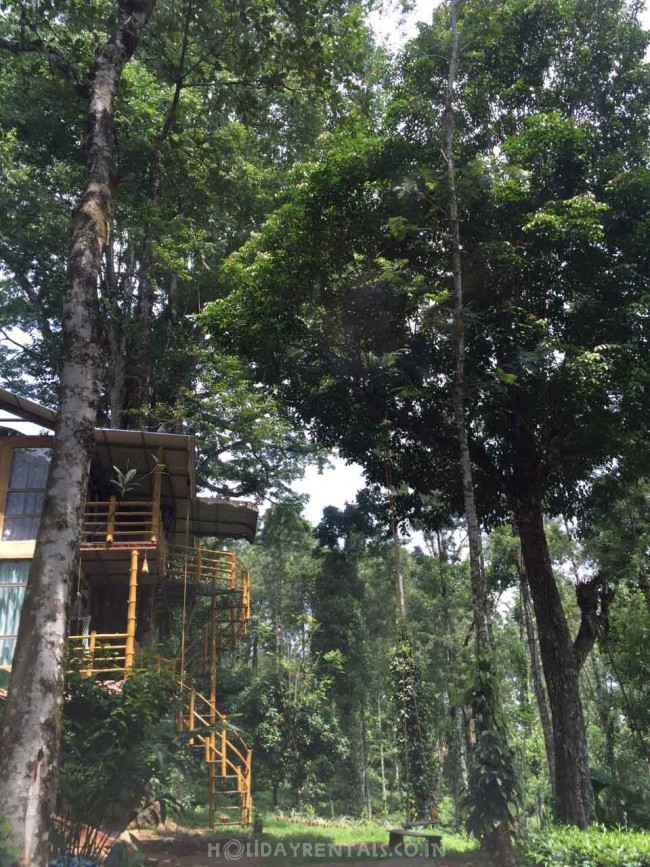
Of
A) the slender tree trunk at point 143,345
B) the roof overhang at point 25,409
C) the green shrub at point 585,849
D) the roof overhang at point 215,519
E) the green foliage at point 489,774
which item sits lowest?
the green shrub at point 585,849

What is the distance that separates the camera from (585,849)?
7.35m

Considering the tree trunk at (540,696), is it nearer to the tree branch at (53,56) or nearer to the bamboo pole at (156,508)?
the bamboo pole at (156,508)

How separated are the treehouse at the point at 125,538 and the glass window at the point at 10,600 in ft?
0.06

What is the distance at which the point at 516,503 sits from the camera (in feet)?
40.9

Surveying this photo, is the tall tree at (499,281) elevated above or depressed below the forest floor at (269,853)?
above

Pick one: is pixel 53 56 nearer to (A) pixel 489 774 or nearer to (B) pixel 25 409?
(B) pixel 25 409

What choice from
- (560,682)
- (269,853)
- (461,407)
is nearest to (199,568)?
(269,853)

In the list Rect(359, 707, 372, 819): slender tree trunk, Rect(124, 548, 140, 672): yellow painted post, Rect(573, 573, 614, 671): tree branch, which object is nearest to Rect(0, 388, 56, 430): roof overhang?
Rect(124, 548, 140, 672): yellow painted post

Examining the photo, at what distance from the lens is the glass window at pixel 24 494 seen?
12617 millimetres

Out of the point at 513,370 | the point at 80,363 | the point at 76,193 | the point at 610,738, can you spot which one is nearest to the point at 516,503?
the point at 513,370

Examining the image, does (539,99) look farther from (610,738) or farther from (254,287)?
(610,738)

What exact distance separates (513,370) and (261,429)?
388 inches

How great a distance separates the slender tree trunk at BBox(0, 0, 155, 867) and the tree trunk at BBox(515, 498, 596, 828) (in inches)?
351

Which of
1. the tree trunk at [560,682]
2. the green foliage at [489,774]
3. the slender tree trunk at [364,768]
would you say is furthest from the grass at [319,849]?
the slender tree trunk at [364,768]
